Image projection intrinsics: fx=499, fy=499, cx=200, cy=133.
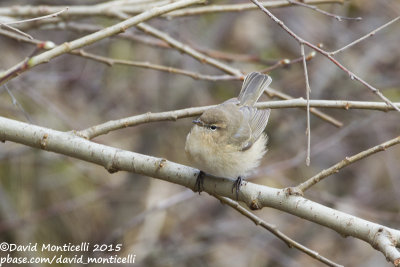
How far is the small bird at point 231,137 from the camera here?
3.34 meters

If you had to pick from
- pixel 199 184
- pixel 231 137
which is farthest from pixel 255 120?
pixel 199 184

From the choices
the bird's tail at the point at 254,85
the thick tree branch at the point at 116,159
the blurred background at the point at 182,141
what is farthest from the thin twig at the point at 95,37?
the blurred background at the point at 182,141

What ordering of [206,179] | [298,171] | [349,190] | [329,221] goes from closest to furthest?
[329,221]
[206,179]
[349,190]
[298,171]

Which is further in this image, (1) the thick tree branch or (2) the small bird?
(2) the small bird

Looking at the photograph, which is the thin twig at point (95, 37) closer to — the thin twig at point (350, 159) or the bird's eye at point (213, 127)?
the thin twig at point (350, 159)

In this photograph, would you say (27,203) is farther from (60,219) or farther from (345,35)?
(345,35)

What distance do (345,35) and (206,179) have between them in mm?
4791

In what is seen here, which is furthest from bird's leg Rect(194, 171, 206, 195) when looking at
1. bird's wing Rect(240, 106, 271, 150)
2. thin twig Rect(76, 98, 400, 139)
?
bird's wing Rect(240, 106, 271, 150)

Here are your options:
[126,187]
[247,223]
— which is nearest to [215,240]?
[247,223]

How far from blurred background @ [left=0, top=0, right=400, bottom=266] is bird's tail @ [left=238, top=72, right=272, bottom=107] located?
202cm

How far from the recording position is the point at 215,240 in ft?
21.6

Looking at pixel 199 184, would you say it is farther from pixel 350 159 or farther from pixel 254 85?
pixel 254 85

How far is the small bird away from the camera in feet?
11.0

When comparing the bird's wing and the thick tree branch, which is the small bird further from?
the thick tree branch
